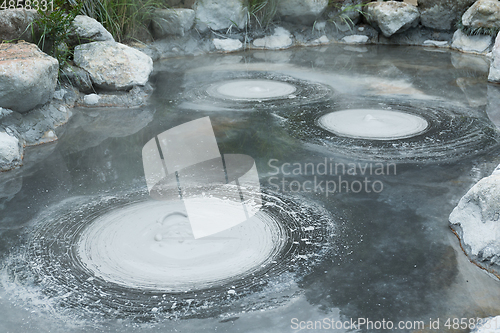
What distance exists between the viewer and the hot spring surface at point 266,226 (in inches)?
64.1

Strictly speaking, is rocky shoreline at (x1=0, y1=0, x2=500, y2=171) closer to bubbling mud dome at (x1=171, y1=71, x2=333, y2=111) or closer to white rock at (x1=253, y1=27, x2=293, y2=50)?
white rock at (x1=253, y1=27, x2=293, y2=50)

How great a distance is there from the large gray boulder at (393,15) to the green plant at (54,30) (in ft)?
14.8

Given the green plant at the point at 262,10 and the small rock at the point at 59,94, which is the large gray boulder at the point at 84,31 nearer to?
the small rock at the point at 59,94

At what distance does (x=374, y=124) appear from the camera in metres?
3.44

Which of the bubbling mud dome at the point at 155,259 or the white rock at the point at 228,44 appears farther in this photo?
the white rock at the point at 228,44

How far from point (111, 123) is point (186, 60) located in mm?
2525

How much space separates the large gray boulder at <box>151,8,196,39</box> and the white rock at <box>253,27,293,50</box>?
3.63 ft

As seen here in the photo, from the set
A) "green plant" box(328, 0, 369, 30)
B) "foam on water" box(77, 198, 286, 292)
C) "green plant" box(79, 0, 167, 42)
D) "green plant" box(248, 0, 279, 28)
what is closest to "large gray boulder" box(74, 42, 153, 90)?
"green plant" box(79, 0, 167, 42)

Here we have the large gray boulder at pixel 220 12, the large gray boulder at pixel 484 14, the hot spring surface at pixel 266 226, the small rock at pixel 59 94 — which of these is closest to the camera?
the hot spring surface at pixel 266 226

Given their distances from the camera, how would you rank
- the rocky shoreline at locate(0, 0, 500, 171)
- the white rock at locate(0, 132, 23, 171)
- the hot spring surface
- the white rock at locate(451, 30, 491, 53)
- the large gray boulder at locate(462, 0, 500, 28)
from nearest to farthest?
the hot spring surface
the white rock at locate(0, 132, 23, 171)
the rocky shoreline at locate(0, 0, 500, 171)
the large gray boulder at locate(462, 0, 500, 28)
the white rock at locate(451, 30, 491, 53)

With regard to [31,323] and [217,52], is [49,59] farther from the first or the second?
[217,52]

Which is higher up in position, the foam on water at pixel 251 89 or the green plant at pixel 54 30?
the green plant at pixel 54 30

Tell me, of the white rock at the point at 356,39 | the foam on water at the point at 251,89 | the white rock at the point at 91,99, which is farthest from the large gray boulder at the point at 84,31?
the white rock at the point at 356,39

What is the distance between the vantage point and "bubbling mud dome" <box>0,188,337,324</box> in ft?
5.46
